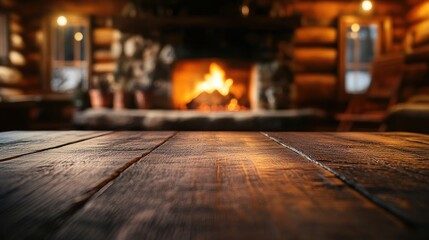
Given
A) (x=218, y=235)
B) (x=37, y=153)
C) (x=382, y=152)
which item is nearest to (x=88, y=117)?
(x=37, y=153)

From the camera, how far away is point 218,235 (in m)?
0.41

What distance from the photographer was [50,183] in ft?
2.13

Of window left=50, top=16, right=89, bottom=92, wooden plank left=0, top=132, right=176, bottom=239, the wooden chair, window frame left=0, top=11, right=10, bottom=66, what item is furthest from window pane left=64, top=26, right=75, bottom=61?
wooden plank left=0, top=132, right=176, bottom=239

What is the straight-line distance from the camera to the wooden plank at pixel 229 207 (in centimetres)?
42

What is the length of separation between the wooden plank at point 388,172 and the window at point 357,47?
551 cm

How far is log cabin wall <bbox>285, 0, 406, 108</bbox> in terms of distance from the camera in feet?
21.4

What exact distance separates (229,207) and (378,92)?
5.42m

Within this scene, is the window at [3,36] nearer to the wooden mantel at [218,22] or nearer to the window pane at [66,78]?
the window pane at [66,78]

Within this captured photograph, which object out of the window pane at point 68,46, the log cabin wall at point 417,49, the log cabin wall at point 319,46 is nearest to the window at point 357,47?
the log cabin wall at point 319,46

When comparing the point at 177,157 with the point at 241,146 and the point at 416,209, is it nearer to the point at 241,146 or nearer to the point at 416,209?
the point at 241,146

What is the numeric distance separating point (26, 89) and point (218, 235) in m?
7.26

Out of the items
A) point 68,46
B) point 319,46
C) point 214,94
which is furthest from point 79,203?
point 68,46

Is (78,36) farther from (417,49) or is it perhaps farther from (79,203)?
(79,203)

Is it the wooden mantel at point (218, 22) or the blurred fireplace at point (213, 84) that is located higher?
the wooden mantel at point (218, 22)
